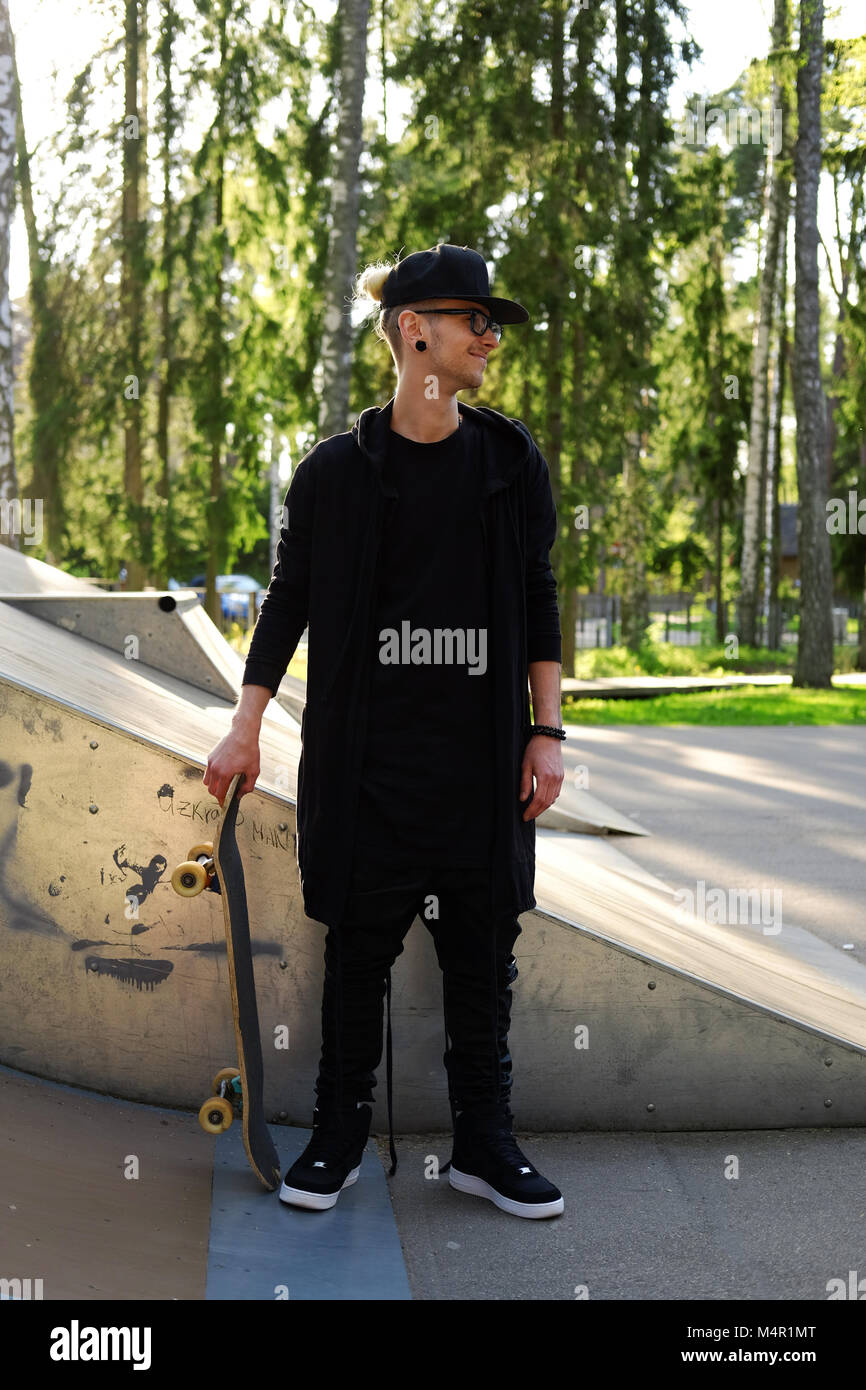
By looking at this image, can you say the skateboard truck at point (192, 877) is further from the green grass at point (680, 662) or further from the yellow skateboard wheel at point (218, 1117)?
the green grass at point (680, 662)

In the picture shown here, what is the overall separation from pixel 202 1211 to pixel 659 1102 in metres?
1.32

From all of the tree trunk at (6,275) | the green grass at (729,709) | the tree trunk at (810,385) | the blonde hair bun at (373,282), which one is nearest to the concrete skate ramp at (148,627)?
the blonde hair bun at (373,282)

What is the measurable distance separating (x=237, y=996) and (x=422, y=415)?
1.44 meters

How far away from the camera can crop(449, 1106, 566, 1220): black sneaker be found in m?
3.03

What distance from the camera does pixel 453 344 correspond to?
2967 millimetres

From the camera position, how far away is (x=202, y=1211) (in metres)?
2.94

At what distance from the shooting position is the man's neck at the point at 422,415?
3.01 metres

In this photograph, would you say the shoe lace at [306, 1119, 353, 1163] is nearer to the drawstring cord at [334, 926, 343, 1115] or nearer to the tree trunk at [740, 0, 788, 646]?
the drawstring cord at [334, 926, 343, 1115]

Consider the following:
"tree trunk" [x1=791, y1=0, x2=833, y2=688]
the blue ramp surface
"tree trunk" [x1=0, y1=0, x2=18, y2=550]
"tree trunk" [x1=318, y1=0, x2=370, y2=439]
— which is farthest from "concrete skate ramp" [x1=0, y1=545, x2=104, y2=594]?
"tree trunk" [x1=791, y1=0, x2=833, y2=688]

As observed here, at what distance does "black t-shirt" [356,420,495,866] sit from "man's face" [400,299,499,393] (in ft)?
0.75

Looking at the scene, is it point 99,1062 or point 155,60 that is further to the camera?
point 155,60

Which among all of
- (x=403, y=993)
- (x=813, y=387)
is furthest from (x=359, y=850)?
(x=813, y=387)

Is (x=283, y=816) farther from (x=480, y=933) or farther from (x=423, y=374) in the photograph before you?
(x=423, y=374)
